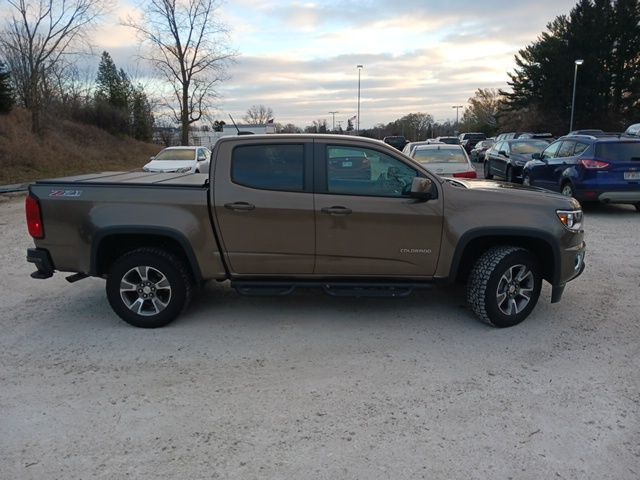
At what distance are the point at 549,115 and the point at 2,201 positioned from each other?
5000 cm

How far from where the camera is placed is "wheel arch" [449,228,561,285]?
15.2 ft

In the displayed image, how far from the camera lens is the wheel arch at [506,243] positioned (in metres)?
4.63

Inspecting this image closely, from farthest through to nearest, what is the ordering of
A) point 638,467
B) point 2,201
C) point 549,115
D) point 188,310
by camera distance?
point 549,115 → point 2,201 → point 188,310 → point 638,467

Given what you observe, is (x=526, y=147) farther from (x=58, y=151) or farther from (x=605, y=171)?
(x=58, y=151)

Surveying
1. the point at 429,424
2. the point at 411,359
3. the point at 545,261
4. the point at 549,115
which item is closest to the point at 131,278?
the point at 411,359

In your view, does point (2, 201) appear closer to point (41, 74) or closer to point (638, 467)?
point (638, 467)

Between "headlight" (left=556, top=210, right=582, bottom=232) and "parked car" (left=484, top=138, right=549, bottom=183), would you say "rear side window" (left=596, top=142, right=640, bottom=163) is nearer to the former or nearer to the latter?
"parked car" (left=484, top=138, right=549, bottom=183)

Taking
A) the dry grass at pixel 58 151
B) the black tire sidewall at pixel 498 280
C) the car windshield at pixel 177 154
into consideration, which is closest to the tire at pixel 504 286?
the black tire sidewall at pixel 498 280

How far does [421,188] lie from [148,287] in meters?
2.70

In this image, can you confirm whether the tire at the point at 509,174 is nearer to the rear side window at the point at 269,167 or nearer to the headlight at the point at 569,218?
the headlight at the point at 569,218

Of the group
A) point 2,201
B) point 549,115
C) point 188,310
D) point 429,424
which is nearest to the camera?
point 429,424

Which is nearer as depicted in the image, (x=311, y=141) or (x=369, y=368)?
(x=369, y=368)

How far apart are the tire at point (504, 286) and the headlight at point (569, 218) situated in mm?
432

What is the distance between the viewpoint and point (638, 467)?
9.28 feet
